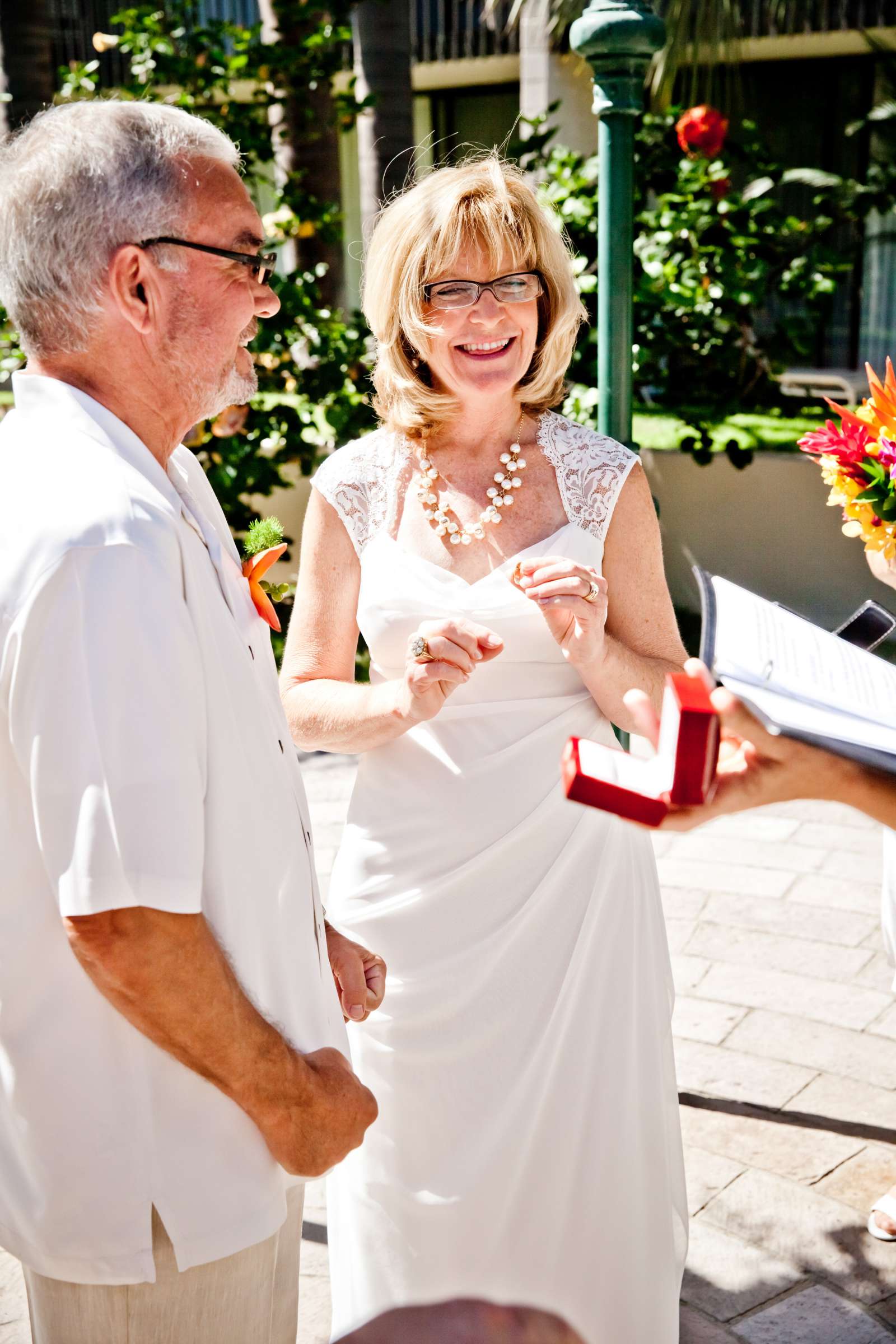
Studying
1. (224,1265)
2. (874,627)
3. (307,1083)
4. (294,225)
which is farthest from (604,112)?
(294,225)

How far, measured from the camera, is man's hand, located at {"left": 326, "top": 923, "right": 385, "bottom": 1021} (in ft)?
6.91

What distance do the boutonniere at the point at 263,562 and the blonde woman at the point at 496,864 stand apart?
48 centimetres

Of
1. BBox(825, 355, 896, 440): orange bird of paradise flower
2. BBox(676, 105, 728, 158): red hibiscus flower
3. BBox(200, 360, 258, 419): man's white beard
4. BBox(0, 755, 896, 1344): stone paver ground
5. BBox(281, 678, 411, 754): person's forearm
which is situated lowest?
BBox(0, 755, 896, 1344): stone paver ground

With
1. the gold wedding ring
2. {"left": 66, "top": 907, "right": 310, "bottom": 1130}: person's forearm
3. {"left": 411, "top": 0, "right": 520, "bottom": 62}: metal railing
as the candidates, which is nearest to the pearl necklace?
the gold wedding ring

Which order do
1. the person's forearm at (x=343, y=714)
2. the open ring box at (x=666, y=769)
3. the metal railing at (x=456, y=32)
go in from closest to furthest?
the open ring box at (x=666, y=769) < the person's forearm at (x=343, y=714) < the metal railing at (x=456, y=32)

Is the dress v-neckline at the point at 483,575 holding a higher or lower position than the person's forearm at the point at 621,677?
higher

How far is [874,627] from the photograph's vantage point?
89.3 inches

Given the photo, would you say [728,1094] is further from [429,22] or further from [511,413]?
[429,22]

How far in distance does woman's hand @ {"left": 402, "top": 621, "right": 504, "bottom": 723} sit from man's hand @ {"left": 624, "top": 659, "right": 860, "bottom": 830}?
71cm

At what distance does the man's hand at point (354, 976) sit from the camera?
83.0 inches

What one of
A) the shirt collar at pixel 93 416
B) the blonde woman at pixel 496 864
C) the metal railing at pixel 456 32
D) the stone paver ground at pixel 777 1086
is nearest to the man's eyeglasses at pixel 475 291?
the blonde woman at pixel 496 864

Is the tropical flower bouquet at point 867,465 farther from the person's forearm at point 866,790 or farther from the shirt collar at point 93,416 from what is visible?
the shirt collar at point 93,416

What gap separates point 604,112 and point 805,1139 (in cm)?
281

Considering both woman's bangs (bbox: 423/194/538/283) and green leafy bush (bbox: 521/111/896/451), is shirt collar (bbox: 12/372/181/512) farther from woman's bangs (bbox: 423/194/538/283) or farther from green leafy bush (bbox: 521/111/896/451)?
green leafy bush (bbox: 521/111/896/451)
